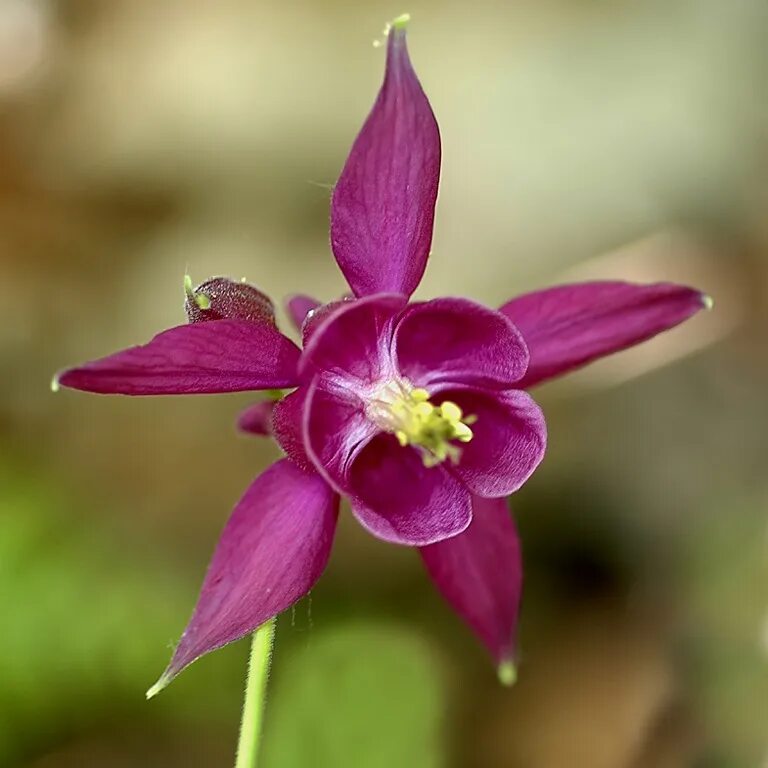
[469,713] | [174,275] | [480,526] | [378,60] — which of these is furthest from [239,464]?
[480,526]

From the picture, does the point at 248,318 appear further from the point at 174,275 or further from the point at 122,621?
the point at 174,275

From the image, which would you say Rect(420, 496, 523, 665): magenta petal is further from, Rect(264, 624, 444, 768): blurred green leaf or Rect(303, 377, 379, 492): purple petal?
Rect(264, 624, 444, 768): blurred green leaf

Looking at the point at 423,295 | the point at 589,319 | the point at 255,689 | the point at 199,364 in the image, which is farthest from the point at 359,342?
the point at 423,295

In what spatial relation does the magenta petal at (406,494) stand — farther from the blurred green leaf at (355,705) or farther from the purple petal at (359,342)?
the blurred green leaf at (355,705)

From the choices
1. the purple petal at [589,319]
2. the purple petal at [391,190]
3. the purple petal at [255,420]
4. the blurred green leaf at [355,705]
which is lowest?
the blurred green leaf at [355,705]

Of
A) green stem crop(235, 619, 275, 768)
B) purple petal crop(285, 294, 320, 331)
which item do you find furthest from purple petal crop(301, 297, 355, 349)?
green stem crop(235, 619, 275, 768)

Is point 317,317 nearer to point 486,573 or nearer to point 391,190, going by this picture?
point 391,190

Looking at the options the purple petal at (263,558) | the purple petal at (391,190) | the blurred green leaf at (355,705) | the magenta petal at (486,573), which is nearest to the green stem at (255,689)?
the purple petal at (263,558)
